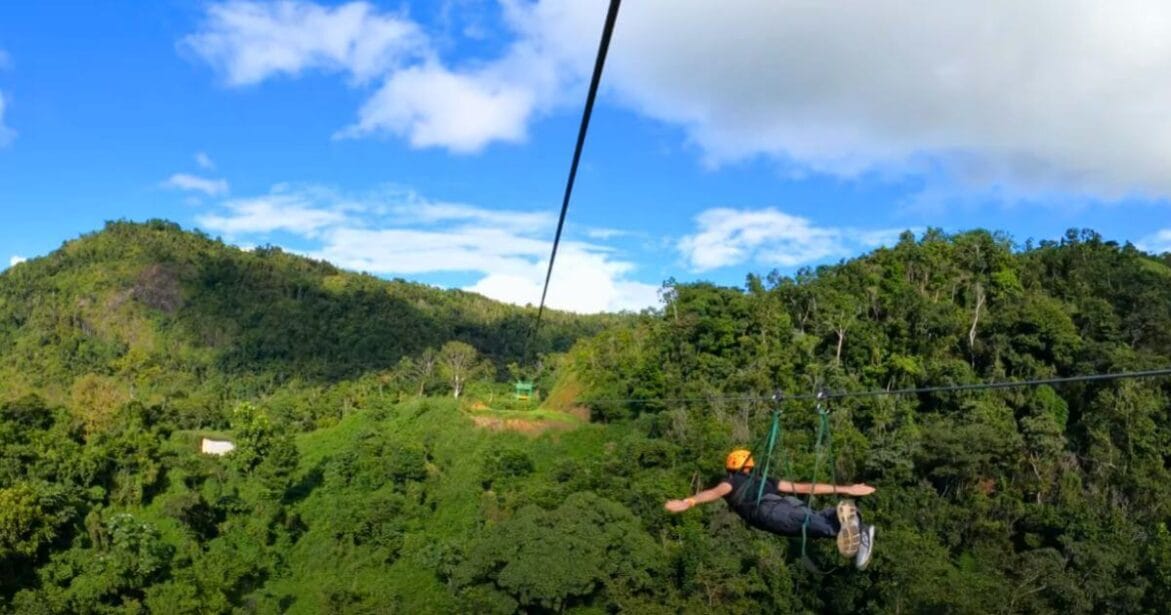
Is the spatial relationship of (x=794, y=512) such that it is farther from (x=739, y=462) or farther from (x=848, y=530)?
(x=739, y=462)

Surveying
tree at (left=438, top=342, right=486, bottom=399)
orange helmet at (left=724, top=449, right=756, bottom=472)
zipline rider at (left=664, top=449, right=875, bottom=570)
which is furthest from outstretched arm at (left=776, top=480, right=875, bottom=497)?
tree at (left=438, top=342, right=486, bottom=399)

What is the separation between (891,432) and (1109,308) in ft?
37.2

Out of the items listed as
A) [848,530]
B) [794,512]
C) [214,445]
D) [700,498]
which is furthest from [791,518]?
[214,445]

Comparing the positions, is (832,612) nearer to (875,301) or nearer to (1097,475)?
(1097,475)

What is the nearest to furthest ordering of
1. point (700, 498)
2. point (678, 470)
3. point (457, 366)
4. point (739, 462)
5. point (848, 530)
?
1. point (700, 498)
2. point (848, 530)
3. point (739, 462)
4. point (678, 470)
5. point (457, 366)

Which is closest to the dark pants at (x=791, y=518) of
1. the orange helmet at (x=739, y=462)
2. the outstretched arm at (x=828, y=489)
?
the outstretched arm at (x=828, y=489)

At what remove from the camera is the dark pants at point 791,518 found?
196 inches

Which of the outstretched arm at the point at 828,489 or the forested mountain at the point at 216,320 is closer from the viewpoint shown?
the outstretched arm at the point at 828,489

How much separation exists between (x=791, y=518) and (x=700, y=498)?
28.4 inches

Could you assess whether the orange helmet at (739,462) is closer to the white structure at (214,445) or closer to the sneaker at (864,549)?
the sneaker at (864,549)

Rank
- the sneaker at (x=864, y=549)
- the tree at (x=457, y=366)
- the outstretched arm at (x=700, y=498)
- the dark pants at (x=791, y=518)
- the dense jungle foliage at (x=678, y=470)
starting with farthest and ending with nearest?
the tree at (x=457, y=366) → the dense jungle foliage at (x=678, y=470) → the dark pants at (x=791, y=518) → the sneaker at (x=864, y=549) → the outstretched arm at (x=700, y=498)

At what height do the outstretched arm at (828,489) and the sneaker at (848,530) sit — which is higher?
the outstretched arm at (828,489)

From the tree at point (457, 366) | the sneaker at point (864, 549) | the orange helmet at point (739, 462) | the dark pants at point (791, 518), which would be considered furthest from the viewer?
the tree at point (457, 366)

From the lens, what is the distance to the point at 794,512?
5.05 metres
